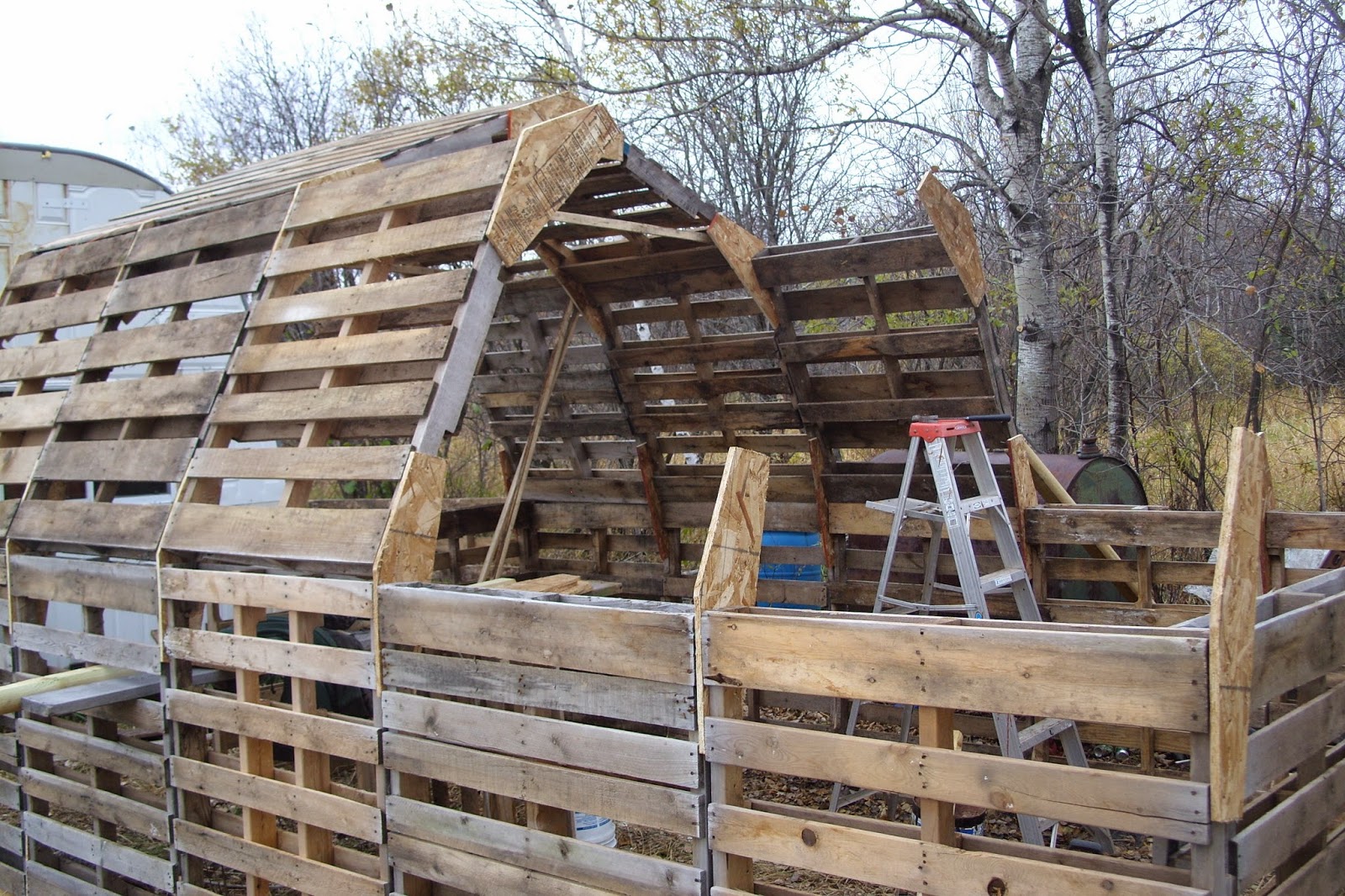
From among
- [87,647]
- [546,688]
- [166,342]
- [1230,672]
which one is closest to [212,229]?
[166,342]

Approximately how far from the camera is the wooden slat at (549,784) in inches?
134

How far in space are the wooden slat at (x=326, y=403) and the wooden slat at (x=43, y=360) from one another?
1.77m

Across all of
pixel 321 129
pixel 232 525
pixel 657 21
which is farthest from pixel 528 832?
pixel 321 129

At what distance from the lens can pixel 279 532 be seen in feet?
15.1

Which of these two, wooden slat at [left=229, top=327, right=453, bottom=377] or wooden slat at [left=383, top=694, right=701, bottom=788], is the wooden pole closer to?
wooden slat at [left=229, top=327, right=453, bottom=377]

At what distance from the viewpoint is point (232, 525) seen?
15.8 ft

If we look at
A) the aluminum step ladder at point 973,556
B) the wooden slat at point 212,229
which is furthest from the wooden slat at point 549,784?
the wooden slat at point 212,229

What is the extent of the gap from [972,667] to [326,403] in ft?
10.3

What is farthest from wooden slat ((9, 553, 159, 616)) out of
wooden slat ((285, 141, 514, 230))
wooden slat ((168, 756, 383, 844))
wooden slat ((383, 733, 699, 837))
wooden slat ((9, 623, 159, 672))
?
wooden slat ((285, 141, 514, 230))

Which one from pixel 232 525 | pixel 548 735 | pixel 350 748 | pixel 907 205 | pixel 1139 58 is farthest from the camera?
pixel 907 205

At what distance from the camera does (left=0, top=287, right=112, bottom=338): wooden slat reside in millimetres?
6297

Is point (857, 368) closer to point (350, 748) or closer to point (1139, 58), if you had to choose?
point (1139, 58)

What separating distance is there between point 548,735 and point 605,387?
13.5ft

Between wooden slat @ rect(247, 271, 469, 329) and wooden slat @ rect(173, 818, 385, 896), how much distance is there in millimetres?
2429
